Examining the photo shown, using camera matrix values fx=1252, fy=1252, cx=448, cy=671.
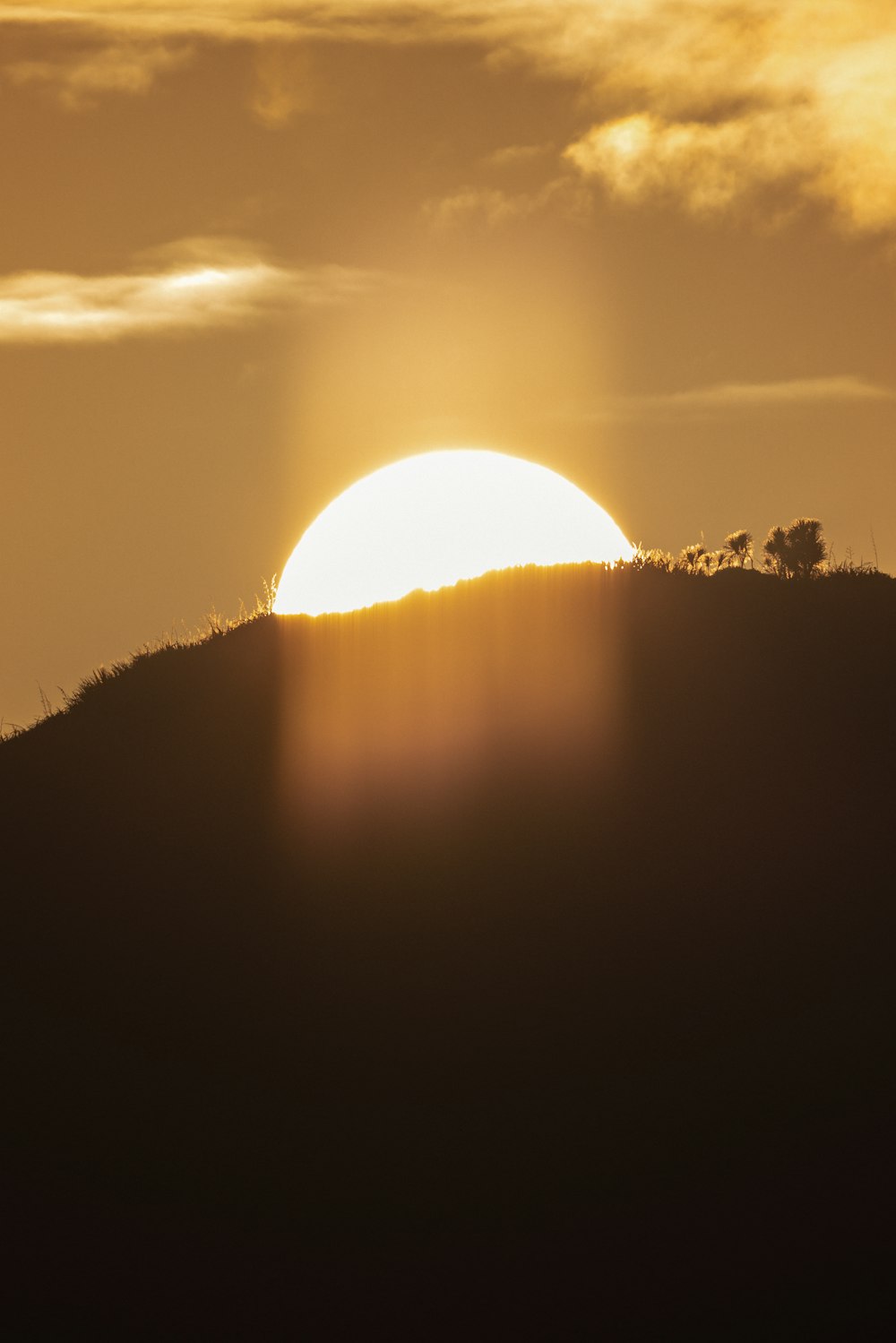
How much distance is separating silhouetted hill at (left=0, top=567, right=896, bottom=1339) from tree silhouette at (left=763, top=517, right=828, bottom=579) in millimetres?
4160

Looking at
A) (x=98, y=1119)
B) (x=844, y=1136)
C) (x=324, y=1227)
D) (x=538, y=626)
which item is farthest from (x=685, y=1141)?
(x=538, y=626)

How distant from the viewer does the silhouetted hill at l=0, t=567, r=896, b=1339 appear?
14.1 meters

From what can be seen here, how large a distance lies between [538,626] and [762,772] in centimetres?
545

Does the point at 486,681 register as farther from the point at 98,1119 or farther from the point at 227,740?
the point at 98,1119

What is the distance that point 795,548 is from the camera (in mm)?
30500

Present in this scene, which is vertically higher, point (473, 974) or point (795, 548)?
point (795, 548)

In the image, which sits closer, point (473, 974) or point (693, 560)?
point (473, 974)

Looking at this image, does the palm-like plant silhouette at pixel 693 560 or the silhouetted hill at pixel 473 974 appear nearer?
the silhouetted hill at pixel 473 974

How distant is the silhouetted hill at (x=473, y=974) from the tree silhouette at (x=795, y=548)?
164 inches

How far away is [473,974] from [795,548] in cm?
1700

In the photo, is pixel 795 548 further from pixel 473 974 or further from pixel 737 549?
pixel 473 974

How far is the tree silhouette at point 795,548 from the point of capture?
28980 mm

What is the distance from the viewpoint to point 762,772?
20.2 m

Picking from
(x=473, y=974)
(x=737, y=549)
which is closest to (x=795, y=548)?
(x=737, y=549)
